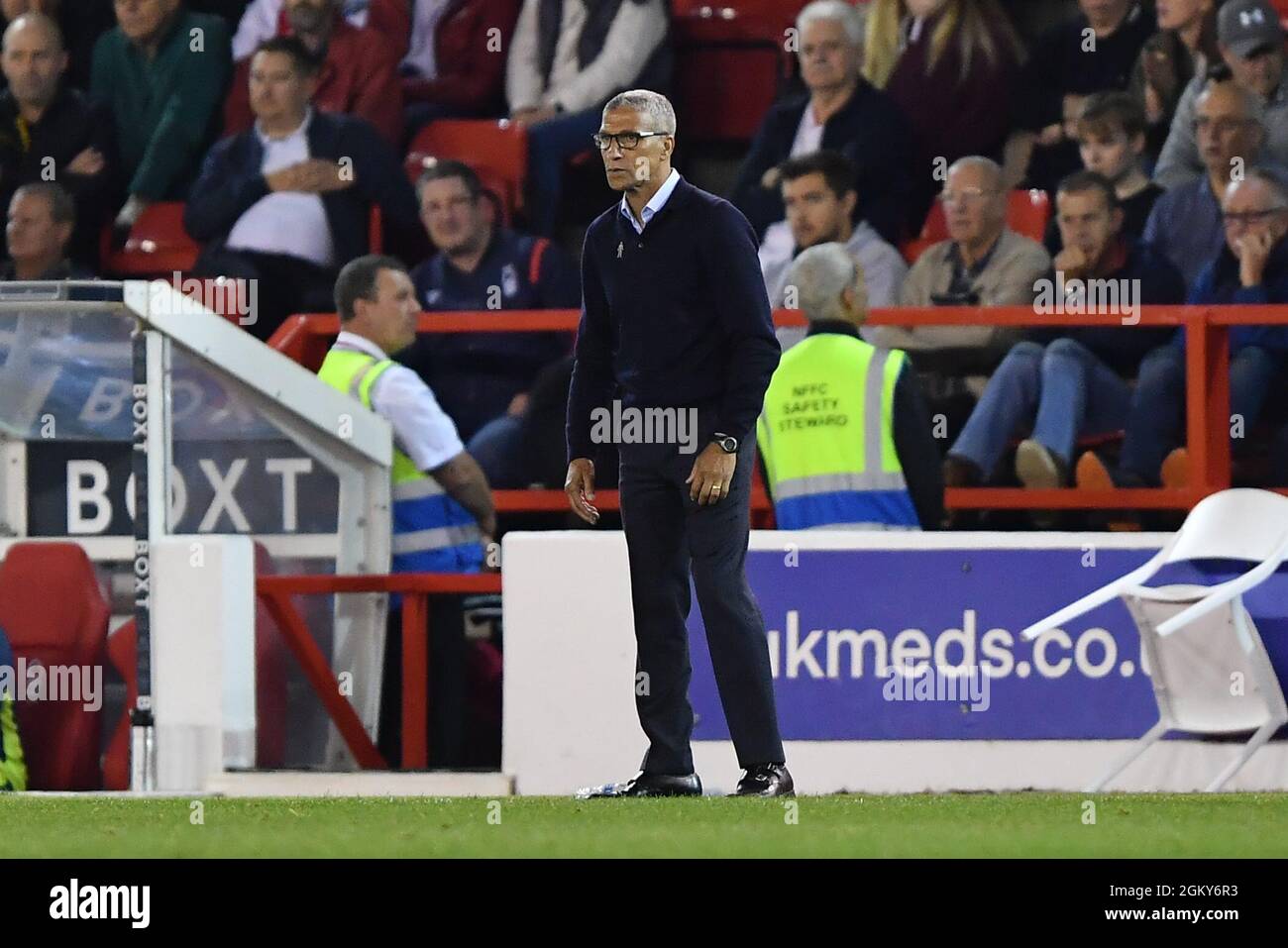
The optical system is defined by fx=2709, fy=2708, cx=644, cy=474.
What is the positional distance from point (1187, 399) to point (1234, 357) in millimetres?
609

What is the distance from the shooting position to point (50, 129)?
13.1 m

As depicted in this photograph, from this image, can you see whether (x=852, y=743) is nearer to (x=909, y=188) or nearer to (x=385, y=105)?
(x=909, y=188)

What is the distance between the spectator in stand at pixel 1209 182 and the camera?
10906mm

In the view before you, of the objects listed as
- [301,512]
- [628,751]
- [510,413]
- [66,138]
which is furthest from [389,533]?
[66,138]

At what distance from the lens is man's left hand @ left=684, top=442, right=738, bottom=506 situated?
711 centimetres

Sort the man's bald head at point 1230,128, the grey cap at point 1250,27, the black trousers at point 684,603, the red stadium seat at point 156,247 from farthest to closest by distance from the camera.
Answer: the red stadium seat at point 156,247
the grey cap at point 1250,27
the man's bald head at point 1230,128
the black trousers at point 684,603

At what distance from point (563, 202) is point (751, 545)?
153 inches

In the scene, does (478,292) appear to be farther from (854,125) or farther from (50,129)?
(50,129)

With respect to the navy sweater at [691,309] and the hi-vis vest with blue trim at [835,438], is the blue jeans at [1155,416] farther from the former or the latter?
the navy sweater at [691,309]

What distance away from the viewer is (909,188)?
11539mm

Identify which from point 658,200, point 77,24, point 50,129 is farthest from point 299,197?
point 658,200

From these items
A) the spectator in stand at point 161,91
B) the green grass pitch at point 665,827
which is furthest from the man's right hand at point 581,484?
the spectator in stand at point 161,91

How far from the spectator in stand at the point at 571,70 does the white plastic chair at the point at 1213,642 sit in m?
4.25
